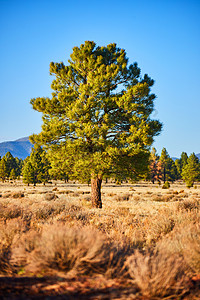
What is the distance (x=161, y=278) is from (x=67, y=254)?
1.51 metres

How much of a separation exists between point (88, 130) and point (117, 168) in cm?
297

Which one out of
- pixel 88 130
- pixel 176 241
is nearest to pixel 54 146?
pixel 88 130

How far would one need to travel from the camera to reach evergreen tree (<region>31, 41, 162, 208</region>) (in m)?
11.9

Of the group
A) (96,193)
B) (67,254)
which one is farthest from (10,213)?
(96,193)

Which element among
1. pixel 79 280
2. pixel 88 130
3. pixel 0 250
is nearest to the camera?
pixel 79 280

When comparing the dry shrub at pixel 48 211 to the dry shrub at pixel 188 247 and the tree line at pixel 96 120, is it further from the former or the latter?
the dry shrub at pixel 188 247

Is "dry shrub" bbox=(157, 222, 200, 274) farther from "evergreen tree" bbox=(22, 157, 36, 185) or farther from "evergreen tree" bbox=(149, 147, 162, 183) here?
"evergreen tree" bbox=(149, 147, 162, 183)

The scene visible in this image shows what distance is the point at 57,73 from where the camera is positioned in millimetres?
13680

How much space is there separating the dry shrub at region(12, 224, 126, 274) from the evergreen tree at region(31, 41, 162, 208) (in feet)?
25.5

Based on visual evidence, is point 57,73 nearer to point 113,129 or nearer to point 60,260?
point 113,129

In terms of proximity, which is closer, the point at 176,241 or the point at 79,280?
the point at 79,280

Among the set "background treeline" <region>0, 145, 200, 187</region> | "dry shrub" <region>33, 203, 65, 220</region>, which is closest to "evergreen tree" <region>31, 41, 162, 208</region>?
"dry shrub" <region>33, 203, 65, 220</region>

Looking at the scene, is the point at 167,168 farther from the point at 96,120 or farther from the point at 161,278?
the point at 161,278

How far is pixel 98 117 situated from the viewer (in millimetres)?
12758
